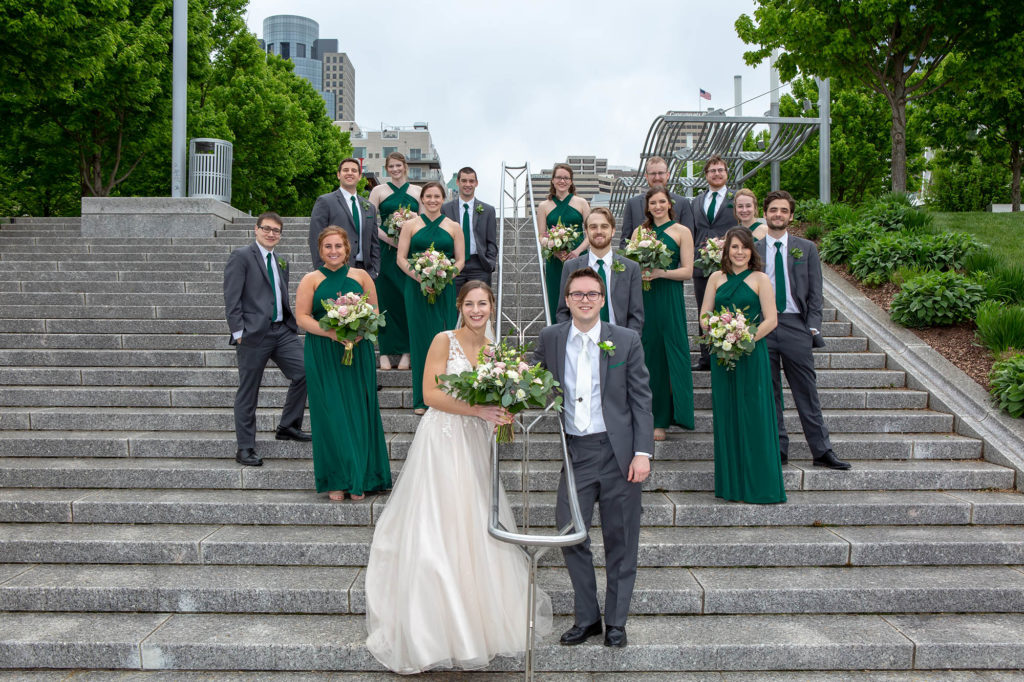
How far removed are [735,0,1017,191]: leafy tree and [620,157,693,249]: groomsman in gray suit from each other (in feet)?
Result: 30.0

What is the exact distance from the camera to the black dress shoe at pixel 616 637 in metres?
4.52

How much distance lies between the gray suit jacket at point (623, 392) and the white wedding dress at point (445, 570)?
0.79 metres

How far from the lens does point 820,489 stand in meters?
6.36

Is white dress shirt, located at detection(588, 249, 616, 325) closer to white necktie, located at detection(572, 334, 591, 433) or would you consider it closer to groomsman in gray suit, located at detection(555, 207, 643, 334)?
groomsman in gray suit, located at detection(555, 207, 643, 334)

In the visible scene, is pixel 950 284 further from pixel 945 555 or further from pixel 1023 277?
pixel 945 555

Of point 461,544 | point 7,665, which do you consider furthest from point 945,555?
point 7,665

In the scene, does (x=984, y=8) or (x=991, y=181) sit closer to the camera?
(x=984, y=8)

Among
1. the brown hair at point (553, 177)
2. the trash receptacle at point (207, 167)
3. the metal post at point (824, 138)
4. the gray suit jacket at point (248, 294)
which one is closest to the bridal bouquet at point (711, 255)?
the brown hair at point (553, 177)

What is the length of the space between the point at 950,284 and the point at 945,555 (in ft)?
15.1

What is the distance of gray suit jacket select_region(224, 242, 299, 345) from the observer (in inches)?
253

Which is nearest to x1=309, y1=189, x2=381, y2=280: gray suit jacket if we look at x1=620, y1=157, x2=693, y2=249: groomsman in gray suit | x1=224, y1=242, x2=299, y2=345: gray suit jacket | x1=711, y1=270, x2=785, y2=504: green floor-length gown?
x1=224, y1=242, x2=299, y2=345: gray suit jacket

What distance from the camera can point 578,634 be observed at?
452cm

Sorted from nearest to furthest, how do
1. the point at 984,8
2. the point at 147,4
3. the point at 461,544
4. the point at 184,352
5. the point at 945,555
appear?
the point at 461,544 < the point at 945,555 < the point at 184,352 < the point at 984,8 < the point at 147,4

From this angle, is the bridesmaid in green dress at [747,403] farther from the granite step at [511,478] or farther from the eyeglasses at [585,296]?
the eyeglasses at [585,296]
